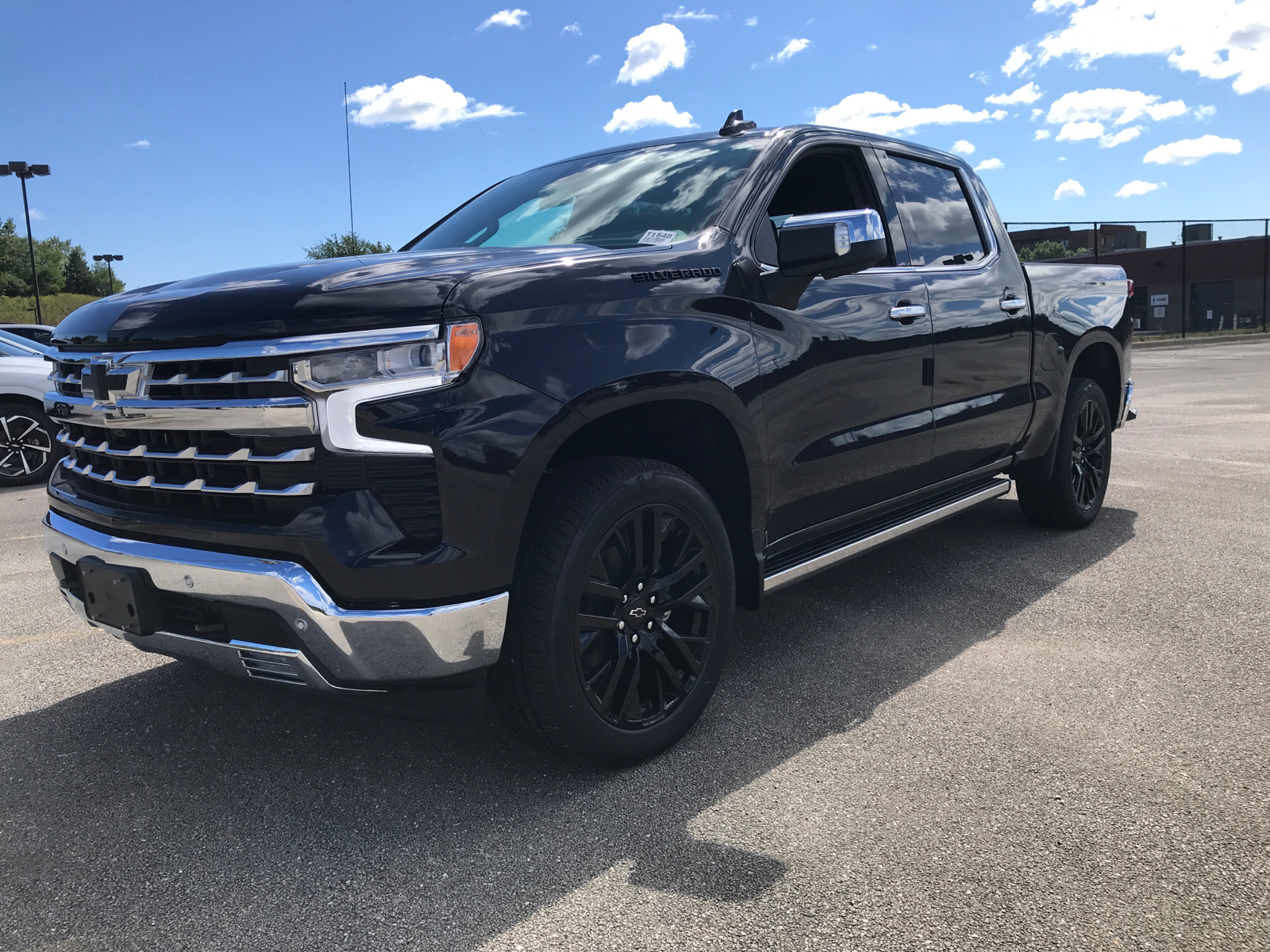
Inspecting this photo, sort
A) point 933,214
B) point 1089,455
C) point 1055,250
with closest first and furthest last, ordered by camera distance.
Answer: point 933,214, point 1089,455, point 1055,250

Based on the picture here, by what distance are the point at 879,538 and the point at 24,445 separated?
26.2 ft

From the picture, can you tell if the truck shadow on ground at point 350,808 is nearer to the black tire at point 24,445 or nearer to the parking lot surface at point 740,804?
the parking lot surface at point 740,804

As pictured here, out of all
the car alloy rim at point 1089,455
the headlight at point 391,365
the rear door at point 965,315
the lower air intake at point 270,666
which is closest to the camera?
the headlight at point 391,365

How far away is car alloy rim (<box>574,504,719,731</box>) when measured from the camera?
268 centimetres

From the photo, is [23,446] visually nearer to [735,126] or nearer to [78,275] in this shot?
[735,126]

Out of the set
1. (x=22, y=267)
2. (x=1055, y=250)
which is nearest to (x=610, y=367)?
(x=1055, y=250)

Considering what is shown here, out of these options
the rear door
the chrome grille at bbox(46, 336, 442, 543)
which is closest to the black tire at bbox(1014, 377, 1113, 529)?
the rear door

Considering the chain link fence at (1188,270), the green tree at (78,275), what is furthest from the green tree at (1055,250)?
the green tree at (78,275)

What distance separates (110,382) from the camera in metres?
2.62

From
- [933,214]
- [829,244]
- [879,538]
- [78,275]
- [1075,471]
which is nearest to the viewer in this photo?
[829,244]

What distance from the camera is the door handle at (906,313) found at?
3.68 m

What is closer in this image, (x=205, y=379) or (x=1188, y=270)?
(x=205, y=379)

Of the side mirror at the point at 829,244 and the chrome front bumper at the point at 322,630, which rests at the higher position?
the side mirror at the point at 829,244

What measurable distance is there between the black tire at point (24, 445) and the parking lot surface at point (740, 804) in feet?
17.4
